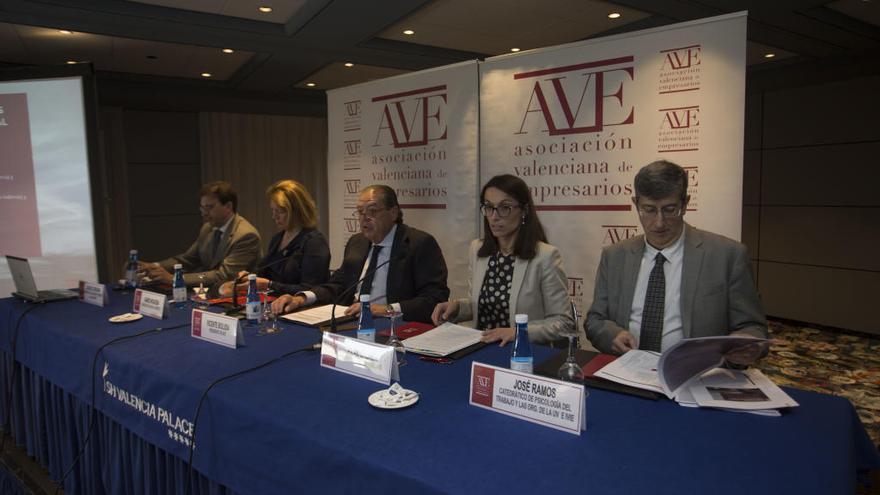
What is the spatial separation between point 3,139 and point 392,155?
9.07 ft

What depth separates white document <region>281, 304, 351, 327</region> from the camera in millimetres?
2197

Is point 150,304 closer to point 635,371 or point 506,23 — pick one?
point 635,371

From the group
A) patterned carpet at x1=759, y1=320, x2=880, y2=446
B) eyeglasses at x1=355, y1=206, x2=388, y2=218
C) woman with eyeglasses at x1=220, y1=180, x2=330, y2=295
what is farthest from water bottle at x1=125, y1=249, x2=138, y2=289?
patterned carpet at x1=759, y1=320, x2=880, y2=446

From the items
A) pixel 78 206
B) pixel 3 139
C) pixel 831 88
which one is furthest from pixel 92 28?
pixel 831 88

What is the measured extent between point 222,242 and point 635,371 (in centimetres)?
307

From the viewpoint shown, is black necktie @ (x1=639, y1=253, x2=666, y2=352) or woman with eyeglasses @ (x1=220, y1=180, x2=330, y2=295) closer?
black necktie @ (x1=639, y1=253, x2=666, y2=352)

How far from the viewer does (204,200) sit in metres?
3.67

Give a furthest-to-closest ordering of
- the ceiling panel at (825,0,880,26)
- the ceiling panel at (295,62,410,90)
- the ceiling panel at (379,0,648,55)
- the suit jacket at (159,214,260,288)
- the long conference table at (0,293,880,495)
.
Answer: the ceiling panel at (295,62,410,90), the ceiling panel at (379,0,648,55), the ceiling panel at (825,0,880,26), the suit jacket at (159,214,260,288), the long conference table at (0,293,880,495)

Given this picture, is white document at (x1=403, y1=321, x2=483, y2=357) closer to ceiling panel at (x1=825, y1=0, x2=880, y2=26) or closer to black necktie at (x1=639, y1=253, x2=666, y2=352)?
black necktie at (x1=639, y1=253, x2=666, y2=352)

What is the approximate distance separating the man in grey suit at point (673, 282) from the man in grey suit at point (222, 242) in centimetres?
249

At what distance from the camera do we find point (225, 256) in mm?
3717

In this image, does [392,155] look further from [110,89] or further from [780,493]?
[110,89]

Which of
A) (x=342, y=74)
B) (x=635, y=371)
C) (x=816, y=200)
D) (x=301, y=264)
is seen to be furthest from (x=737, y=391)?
(x=342, y=74)

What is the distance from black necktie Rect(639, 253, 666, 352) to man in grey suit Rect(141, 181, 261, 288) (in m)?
2.58
